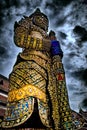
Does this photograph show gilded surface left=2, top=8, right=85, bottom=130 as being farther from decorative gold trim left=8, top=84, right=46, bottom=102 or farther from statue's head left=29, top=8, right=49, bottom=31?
statue's head left=29, top=8, right=49, bottom=31

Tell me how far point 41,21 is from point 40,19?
4.1 inches

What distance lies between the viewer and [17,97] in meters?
5.51

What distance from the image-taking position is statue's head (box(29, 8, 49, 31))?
7.62 m

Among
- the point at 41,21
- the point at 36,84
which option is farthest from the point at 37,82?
the point at 41,21

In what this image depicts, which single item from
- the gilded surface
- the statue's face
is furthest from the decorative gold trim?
the statue's face

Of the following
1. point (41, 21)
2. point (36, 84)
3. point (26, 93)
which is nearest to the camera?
point (26, 93)

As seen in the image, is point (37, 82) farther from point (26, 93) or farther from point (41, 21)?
point (41, 21)

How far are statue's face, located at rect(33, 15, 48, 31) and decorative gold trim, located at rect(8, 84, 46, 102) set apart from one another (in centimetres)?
310

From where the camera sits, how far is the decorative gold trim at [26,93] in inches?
216

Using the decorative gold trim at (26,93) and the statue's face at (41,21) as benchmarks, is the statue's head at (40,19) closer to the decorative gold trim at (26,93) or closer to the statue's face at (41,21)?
the statue's face at (41,21)

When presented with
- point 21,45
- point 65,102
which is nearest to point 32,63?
point 21,45

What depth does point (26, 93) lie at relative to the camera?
18.0ft

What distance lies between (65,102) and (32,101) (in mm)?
1042

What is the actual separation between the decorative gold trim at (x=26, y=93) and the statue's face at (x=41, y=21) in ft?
10.2
